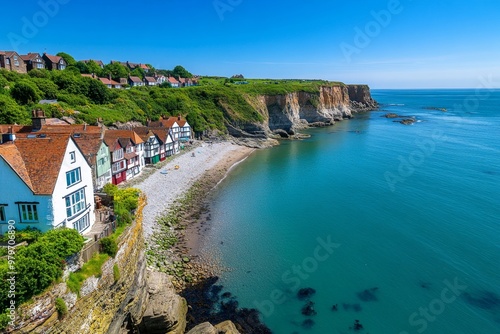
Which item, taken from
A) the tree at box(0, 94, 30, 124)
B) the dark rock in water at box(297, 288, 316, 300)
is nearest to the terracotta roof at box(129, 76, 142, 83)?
the tree at box(0, 94, 30, 124)

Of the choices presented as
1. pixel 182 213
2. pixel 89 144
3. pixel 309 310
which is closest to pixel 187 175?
pixel 182 213

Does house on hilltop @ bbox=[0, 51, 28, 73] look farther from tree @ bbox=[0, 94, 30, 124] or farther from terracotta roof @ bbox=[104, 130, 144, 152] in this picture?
terracotta roof @ bbox=[104, 130, 144, 152]

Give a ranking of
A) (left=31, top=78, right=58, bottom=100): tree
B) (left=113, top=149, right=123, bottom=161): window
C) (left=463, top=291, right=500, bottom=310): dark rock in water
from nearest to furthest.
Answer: (left=463, top=291, right=500, bottom=310): dark rock in water
(left=113, top=149, right=123, bottom=161): window
(left=31, top=78, right=58, bottom=100): tree

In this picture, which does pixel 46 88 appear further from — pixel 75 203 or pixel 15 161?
pixel 75 203

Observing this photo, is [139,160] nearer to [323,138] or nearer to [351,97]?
[323,138]

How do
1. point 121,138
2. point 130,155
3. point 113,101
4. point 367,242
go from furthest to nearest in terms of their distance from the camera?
1. point 113,101
2. point 121,138
3. point 130,155
4. point 367,242

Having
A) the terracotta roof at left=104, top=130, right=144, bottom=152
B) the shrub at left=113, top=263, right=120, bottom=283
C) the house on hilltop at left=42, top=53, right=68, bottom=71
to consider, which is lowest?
the shrub at left=113, top=263, right=120, bottom=283

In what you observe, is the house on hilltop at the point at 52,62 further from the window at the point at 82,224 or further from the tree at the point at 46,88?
the window at the point at 82,224
